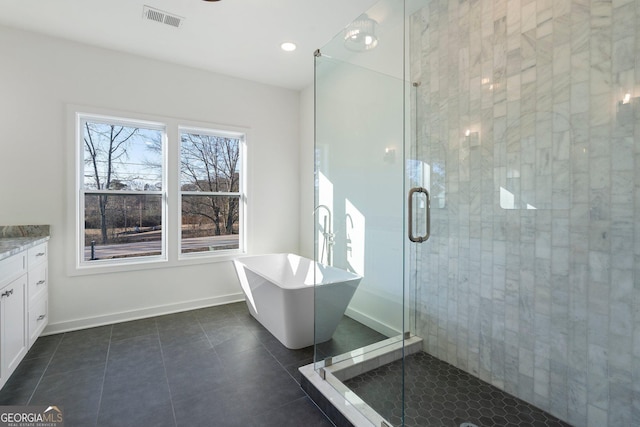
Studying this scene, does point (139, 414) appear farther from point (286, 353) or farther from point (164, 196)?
point (164, 196)

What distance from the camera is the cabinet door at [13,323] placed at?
1.83 meters

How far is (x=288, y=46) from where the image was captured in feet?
9.98

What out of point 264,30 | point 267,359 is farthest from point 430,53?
point 267,359

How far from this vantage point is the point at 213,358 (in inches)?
94.6

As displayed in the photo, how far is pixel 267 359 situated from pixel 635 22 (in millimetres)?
2942

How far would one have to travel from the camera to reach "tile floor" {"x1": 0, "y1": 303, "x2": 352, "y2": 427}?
1756mm

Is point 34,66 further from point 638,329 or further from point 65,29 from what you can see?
point 638,329

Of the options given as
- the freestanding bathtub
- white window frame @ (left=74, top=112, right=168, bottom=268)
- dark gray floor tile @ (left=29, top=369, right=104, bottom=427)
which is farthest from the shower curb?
white window frame @ (left=74, top=112, right=168, bottom=268)

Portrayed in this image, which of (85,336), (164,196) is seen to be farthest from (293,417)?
(164,196)

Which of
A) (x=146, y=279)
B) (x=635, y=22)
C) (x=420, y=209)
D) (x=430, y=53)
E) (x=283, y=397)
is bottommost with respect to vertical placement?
(x=283, y=397)

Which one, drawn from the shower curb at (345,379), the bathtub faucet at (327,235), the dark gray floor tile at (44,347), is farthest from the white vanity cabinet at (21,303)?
the bathtub faucet at (327,235)

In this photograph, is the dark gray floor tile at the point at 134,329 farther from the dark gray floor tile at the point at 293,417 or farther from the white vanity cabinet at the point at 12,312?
the dark gray floor tile at the point at 293,417

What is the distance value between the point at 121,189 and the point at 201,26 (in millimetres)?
1849

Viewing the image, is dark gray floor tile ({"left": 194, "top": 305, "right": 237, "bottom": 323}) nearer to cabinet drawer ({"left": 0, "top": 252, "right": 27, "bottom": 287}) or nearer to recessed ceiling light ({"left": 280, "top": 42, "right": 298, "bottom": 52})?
cabinet drawer ({"left": 0, "top": 252, "right": 27, "bottom": 287})
